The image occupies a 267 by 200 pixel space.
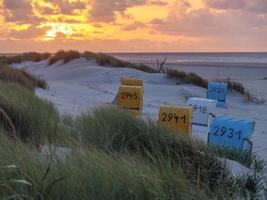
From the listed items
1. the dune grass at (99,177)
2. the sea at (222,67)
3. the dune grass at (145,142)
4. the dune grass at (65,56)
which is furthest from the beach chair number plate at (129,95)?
the sea at (222,67)

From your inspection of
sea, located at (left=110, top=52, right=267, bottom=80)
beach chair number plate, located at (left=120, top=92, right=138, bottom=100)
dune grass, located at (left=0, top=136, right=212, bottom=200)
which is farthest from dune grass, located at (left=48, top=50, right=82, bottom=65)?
dune grass, located at (left=0, top=136, right=212, bottom=200)

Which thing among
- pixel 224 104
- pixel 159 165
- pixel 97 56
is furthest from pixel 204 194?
pixel 97 56

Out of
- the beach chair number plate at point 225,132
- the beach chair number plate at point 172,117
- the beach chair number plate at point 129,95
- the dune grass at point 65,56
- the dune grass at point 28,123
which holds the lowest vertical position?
the dune grass at point 65,56

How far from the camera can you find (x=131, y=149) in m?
6.89

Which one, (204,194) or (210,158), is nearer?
(204,194)

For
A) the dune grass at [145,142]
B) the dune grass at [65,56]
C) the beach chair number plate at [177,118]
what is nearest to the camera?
the dune grass at [145,142]

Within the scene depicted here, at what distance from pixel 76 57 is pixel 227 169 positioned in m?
33.3

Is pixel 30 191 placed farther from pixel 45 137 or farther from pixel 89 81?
pixel 89 81

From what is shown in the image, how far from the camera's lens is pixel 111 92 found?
23578 millimetres

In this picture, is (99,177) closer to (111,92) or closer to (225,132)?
(225,132)

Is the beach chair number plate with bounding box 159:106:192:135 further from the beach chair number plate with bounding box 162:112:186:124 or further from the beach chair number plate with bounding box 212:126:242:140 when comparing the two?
the beach chair number plate with bounding box 212:126:242:140

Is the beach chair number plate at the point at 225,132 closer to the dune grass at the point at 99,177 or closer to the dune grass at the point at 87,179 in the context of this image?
the dune grass at the point at 99,177

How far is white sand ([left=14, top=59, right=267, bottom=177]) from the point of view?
15078 mm

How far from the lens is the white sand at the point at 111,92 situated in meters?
15.1
